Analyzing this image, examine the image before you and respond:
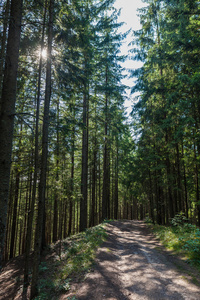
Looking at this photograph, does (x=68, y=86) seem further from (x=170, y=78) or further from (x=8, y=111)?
(x=170, y=78)

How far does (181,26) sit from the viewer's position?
32.6 feet

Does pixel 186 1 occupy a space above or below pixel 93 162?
above

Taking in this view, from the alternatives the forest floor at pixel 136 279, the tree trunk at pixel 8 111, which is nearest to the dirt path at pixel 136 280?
the forest floor at pixel 136 279

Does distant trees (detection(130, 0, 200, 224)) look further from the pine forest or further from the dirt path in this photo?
the dirt path

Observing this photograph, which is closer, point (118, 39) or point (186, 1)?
point (186, 1)

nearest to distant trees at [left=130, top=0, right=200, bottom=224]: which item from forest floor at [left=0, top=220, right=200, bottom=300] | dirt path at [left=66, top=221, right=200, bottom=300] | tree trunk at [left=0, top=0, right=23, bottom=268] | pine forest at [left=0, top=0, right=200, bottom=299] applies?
pine forest at [left=0, top=0, right=200, bottom=299]

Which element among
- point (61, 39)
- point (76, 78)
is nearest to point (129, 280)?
point (76, 78)

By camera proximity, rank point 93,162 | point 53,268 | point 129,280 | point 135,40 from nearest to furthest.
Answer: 1. point 129,280
2. point 53,268
3. point 135,40
4. point 93,162

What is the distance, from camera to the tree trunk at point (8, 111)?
14.0ft

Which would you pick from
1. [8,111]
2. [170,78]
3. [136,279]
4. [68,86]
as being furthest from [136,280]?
[170,78]

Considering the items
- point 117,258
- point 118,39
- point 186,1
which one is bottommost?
point 117,258

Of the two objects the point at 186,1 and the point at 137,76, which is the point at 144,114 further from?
the point at 186,1

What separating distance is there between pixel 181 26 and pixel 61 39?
Result: 7.37 meters

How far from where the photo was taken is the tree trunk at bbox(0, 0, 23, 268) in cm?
427
